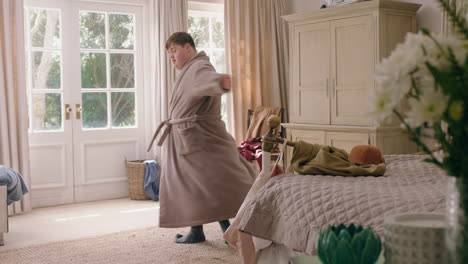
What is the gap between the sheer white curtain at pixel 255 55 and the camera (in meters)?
6.17

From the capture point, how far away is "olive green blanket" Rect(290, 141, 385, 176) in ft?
8.39

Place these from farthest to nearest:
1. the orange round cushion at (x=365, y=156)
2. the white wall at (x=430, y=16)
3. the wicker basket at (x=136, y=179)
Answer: the wicker basket at (x=136, y=179) → the white wall at (x=430, y=16) → the orange round cushion at (x=365, y=156)

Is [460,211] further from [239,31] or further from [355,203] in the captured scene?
[239,31]

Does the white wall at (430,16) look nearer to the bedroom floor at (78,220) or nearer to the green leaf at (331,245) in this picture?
the bedroom floor at (78,220)

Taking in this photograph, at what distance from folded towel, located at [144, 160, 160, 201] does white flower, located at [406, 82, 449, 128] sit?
15.9ft

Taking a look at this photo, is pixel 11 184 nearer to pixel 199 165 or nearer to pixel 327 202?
pixel 199 165

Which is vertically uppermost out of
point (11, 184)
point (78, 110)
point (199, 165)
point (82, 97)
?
point (82, 97)

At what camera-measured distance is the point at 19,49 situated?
5.05 metres

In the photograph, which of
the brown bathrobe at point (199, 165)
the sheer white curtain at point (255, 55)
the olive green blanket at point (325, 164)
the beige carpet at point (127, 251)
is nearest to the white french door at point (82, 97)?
the sheer white curtain at point (255, 55)

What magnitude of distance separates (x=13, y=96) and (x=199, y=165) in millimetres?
2222

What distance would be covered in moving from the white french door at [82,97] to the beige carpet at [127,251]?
1604mm

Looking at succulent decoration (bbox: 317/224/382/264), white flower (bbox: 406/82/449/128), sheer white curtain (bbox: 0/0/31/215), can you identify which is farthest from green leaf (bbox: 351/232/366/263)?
sheer white curtain (bbox: 0/0/31/215)

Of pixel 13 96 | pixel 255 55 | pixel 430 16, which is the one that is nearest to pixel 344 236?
pixel 430 16

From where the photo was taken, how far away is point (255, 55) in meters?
6.29
